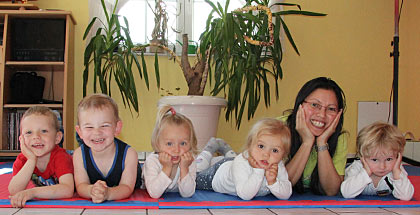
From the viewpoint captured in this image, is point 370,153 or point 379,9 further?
point 379,9

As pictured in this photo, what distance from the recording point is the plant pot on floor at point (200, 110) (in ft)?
10.1

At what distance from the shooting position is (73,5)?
12.3 feet

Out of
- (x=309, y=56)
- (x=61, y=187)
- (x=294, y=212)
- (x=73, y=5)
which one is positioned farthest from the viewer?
(x=309, y=56)

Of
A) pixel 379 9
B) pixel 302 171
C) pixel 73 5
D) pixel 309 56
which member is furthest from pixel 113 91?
pixel 379 9

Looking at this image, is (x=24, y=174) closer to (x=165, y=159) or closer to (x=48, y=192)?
(x=48, y=192)

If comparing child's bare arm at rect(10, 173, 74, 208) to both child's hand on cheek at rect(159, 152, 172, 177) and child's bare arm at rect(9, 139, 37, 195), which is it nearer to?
child's bare arm at rect(9, 139, 37, 195)

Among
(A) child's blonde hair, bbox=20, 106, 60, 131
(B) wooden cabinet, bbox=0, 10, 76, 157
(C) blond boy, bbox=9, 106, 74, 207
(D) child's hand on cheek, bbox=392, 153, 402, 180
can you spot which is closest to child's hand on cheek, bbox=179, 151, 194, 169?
(C) blond boy, bbox=9, 106, 74, 207

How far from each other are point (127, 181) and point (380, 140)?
1.09 meters

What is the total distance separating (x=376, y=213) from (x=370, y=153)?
0.32 meters

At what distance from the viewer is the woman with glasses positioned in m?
1.75

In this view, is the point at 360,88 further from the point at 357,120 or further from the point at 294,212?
the point at 294,212

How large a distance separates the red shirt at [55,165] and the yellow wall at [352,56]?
7.52 ft

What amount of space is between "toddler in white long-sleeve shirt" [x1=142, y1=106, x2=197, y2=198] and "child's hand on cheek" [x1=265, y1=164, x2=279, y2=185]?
31 centimetres

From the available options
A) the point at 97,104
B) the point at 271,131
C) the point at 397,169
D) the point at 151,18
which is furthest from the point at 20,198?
the point at 151,18
